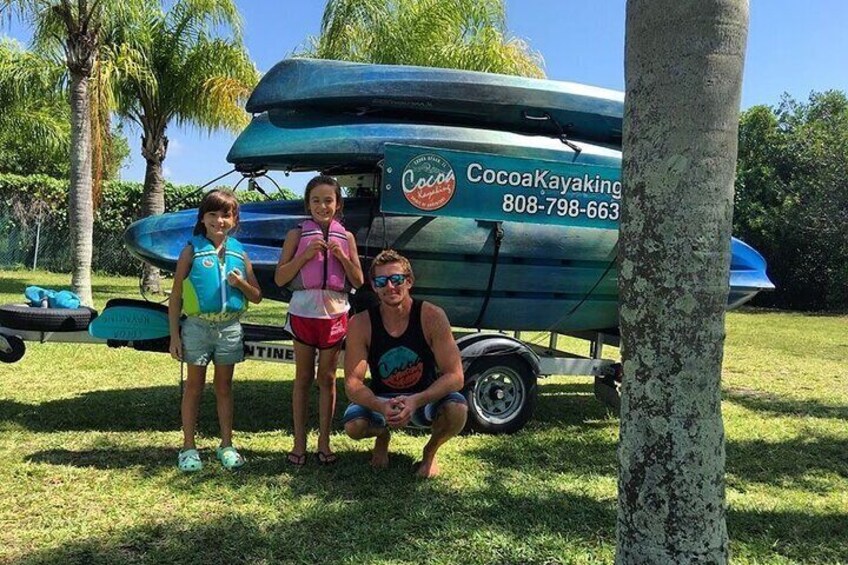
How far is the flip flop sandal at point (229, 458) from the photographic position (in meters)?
4.32

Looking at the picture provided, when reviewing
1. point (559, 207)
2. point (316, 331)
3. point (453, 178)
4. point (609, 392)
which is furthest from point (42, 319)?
point (609, 392)

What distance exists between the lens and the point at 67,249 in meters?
21.0

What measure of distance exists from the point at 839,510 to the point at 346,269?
3.11 metres

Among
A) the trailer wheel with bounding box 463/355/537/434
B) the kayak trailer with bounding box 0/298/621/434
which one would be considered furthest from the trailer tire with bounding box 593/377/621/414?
the trailer wheel with bounding box 463/355/537/434

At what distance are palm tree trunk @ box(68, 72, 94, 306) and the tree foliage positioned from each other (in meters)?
19.2

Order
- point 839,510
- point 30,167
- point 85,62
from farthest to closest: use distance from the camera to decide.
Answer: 1. point 30,167
2. point 85,62
3. point 839,510

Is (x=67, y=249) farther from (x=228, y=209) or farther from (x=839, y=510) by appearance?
(x=839, y=510)

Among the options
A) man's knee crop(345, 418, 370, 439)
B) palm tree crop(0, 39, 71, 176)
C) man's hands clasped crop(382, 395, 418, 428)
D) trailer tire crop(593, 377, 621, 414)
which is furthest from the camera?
palm tree crop(0, 39, 71, 176)

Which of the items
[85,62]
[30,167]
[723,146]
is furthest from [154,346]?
[30,167]

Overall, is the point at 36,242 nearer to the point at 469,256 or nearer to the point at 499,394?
the point at 469,256

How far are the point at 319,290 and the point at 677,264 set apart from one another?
104 inches

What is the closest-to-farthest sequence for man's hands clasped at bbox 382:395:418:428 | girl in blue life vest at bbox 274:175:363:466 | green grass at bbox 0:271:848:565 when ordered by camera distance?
green grass at bbox 0:271:848:565
man's hands clasped at bbox 382:395:418:428
girl in blue life vest at bbox 274:175:363:466

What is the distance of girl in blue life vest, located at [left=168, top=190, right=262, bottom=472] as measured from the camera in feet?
14.2

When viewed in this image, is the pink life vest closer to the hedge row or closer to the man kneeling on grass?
the man kneeling on grass
